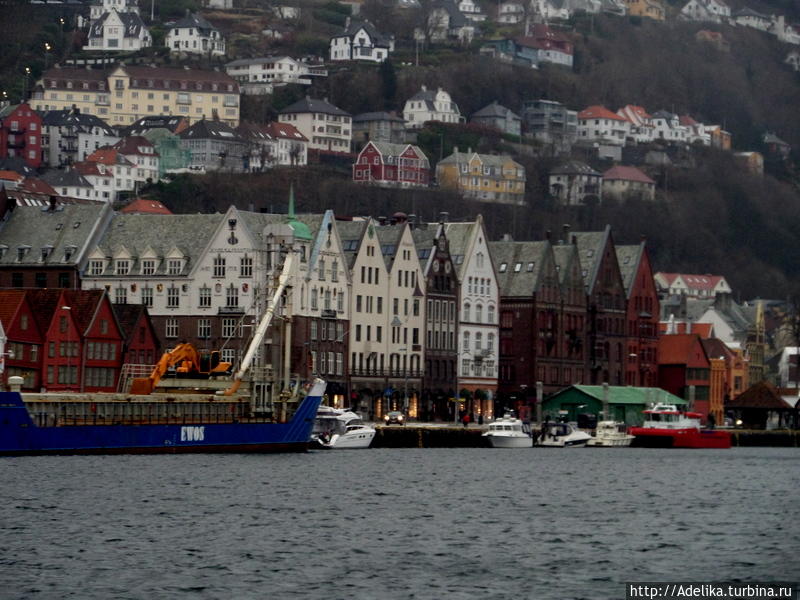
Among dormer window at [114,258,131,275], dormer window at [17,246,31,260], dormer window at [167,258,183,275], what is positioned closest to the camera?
dormer window at [167,258,183,275]

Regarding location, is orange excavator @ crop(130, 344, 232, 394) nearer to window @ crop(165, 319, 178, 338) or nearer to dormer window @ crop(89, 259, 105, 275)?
window @ crop(165, 319, 178, 338)

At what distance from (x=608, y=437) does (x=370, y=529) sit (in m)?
83.2

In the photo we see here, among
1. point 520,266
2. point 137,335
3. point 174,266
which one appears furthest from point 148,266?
point 520,266

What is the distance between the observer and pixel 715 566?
67312mm

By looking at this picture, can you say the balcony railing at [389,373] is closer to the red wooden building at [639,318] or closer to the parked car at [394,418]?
the parked car at [394,418]

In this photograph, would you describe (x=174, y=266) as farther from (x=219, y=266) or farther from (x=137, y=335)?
(x=137, y=335)

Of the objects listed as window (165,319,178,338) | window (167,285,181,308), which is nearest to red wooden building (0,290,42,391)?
window (165,319,178,338)

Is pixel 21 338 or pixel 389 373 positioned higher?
pixel 21 338

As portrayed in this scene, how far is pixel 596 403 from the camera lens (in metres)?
172

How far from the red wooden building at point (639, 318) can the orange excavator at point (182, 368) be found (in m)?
68.4

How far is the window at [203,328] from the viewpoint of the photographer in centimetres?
15575

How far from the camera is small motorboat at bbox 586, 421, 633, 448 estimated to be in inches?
6299

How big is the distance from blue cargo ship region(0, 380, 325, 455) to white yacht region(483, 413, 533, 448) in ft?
77.9

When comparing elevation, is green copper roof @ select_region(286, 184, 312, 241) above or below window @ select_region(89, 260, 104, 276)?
above
